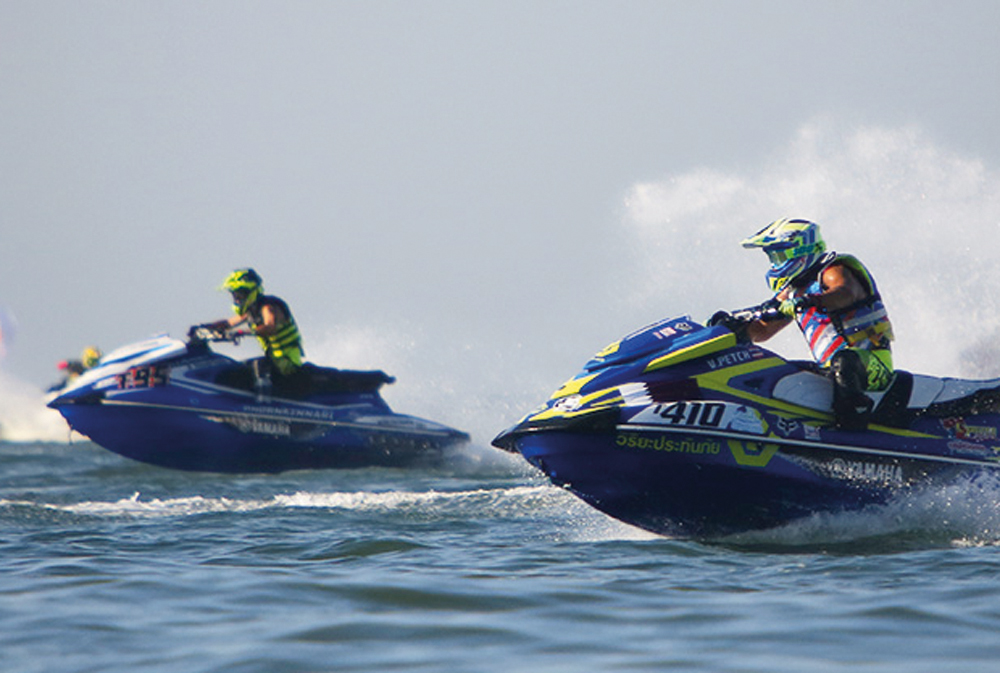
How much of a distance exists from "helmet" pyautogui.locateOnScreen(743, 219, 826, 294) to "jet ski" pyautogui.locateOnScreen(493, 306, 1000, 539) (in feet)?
0.79

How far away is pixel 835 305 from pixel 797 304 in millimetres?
257

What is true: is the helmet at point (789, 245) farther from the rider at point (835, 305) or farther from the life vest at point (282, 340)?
the life vest at point (282, 340)

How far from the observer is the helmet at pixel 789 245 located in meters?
6.96

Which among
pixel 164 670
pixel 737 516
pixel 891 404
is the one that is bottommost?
pixel 164 670

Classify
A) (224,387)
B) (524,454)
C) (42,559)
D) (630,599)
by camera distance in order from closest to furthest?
(630,599)
(42,559)
(524,454)
(224,387)

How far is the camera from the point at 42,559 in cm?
622

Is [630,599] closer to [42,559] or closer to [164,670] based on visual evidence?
[164,670]

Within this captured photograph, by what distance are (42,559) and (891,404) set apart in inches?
175

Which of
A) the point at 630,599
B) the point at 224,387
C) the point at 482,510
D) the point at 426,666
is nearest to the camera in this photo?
the point at 426,666

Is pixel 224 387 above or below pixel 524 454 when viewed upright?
above

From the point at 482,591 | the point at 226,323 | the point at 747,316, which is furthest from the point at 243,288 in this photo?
the point at 482,591

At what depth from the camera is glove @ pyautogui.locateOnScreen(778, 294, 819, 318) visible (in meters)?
6.77

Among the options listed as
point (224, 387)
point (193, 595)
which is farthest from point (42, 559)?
point (224, 387)

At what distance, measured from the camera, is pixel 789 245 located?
22.8ft
